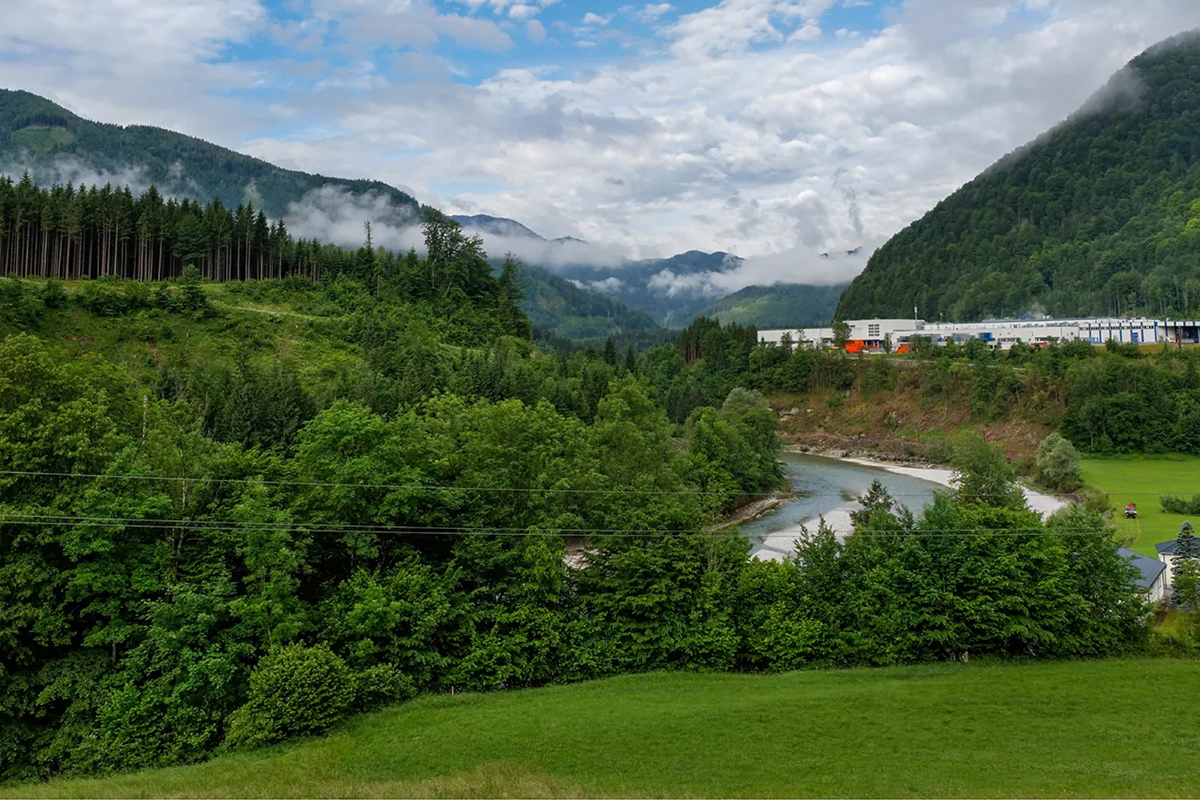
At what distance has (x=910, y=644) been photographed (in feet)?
91.1

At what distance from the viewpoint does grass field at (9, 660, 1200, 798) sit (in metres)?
18.4

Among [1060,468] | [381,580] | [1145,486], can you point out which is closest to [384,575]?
[381,580]

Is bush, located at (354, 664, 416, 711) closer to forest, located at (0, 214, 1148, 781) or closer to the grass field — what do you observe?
forest, located at (0, 214, 1148, 781)

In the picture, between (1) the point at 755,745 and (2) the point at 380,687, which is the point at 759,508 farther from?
(2) the point at 380,687

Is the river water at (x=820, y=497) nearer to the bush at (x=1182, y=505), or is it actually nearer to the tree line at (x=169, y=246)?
the bush at (x=1182, y=505)

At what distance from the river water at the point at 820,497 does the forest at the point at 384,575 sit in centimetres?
1286

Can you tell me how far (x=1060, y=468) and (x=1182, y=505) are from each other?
52.4ft

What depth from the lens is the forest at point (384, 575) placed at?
21.8 m

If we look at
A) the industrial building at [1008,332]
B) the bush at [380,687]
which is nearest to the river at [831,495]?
the bush at [380,687]

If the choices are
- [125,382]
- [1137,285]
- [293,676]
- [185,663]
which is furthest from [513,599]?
[1137,285]

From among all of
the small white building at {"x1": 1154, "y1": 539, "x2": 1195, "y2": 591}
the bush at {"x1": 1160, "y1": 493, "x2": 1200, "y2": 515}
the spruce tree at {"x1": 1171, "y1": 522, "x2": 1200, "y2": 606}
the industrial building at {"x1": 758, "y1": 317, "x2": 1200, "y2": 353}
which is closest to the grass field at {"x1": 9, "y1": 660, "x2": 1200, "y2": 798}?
the spruce tree at {"x1": 1171, "y1": 522, "x2": 1200, "y2": 606}

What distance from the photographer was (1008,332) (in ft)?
470

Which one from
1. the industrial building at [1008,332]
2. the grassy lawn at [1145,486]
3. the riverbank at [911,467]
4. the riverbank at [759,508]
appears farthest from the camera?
the industrial building at [1008,332]

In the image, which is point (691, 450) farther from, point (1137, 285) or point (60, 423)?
point (1137, 285)
